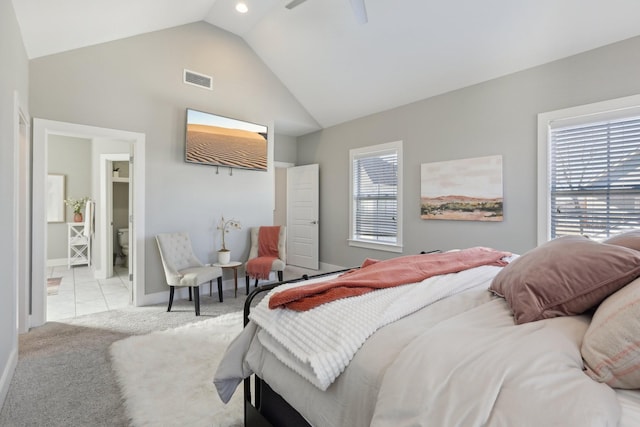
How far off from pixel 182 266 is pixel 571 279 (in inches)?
146

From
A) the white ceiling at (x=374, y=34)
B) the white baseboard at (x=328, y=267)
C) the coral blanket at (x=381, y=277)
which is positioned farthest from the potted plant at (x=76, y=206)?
the coral blanket at (x=381, y=277)

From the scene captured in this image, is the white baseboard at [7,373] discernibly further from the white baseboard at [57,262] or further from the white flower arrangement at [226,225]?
the white baseboard at [57,262]

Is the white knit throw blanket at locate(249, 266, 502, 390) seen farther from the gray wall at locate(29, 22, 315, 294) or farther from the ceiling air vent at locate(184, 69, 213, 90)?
the ceiling air vent at locate(184, 69, 213, 90)

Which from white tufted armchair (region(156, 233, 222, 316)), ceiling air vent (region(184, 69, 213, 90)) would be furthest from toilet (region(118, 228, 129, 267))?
ceiling air vent (region(184, 69, 213, 90))

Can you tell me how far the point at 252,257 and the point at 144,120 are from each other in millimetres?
2216

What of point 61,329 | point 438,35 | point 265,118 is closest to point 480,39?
point 438,35

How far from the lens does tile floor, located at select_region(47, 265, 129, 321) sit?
3611 mm

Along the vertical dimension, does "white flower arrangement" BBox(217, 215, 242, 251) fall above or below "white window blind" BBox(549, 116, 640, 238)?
below

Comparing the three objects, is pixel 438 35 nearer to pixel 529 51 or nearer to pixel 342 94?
pixel 529 51

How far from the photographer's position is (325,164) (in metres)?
5.83

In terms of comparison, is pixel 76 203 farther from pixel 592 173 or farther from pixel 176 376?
pixel 592 173

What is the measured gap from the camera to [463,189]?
398 cm

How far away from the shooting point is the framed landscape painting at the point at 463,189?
12.2ft

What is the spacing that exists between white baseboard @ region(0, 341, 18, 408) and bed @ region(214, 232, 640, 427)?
1526 mm
